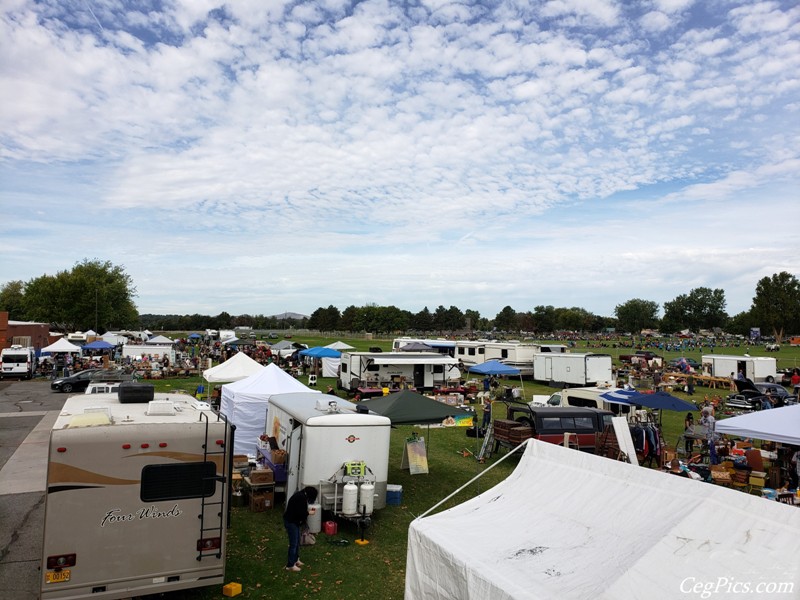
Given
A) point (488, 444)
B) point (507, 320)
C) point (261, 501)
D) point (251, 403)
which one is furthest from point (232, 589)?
point (507, 320)

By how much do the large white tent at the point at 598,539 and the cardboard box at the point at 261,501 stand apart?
637 cm

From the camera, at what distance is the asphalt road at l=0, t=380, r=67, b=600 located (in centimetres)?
789

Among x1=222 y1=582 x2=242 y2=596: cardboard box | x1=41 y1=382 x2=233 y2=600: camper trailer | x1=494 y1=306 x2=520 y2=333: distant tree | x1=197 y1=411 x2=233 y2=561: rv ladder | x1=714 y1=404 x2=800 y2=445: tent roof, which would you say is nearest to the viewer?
x1=41 y1=382 x2=233 y2=600: camper trailer

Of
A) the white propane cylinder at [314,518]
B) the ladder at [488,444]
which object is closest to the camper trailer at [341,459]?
the white propane cylinder at [314,518]

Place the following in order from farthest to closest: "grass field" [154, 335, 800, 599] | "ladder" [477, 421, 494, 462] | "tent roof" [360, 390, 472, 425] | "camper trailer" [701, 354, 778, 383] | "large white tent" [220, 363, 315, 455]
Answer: "camper trailer" [701, 354, 778, 383] < "ladder" [477, 421, 494, 462] < "large white tent" [220, 363, 315, 455] < "tent roof" [360, 390, 472, 425] < "grass field" [154, 335, 800, 599]

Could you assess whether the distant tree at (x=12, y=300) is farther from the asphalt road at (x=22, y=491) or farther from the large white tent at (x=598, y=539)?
the large white tent at (x=598, y=539)

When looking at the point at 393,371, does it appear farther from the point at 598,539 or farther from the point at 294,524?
the point at 598,539

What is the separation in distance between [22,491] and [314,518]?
7.06m

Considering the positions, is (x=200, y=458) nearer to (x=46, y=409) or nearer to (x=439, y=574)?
(x=439, y=574)

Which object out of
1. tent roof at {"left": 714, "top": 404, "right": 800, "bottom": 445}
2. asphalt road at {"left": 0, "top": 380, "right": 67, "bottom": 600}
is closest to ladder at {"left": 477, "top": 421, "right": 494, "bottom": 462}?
tent roof at {"left": 714, "top": 404, "right": 800, "bottom": 445}

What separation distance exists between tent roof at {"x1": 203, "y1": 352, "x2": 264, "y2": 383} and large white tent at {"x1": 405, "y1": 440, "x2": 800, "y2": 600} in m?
14.9

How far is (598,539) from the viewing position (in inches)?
187

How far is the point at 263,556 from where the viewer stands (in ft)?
29.1

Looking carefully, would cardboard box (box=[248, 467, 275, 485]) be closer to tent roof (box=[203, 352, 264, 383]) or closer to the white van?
tent roof (box=[203, 352, 264, 383])
